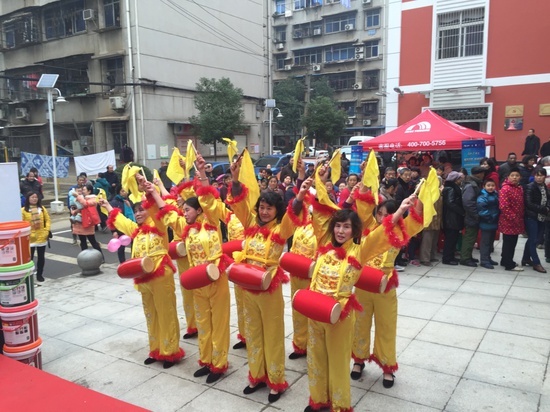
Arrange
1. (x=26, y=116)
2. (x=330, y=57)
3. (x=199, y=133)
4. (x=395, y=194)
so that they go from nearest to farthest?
(x=395, y=194) → (x=199, y=133) → (x=26, y=116) → (x=330, y=57)

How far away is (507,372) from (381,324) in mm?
1351

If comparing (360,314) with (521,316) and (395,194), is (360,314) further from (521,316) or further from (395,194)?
(395,194)

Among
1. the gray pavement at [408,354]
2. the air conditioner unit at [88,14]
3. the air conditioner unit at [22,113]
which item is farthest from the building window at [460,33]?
the air conditioner unit at [22,113]

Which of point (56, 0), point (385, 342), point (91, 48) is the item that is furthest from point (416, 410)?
point (56, 0)

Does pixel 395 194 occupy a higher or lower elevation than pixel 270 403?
higher

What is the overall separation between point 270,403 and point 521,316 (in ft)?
11.6

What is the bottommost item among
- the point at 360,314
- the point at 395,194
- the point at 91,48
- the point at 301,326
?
the point at 301,326

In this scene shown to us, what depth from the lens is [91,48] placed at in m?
21.1

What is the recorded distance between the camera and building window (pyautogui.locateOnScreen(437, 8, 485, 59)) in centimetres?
1384

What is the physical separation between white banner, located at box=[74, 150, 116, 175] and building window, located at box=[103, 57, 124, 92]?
6.52m

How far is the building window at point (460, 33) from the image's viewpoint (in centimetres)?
1384

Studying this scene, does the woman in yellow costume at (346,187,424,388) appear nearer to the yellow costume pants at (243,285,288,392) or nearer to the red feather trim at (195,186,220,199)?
the yellow costume pants at (243,285,288,392)

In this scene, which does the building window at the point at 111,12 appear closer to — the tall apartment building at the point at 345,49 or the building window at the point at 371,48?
the tall apartment building at the point at 345,49

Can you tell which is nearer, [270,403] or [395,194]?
[270,403]
